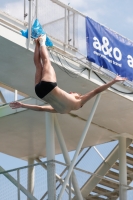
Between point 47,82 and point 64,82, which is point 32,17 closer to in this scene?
point 64,82

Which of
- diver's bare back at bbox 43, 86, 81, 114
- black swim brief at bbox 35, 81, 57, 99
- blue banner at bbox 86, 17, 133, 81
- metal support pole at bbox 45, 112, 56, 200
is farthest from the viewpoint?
metal support pole at bbox 45, 112, 56, 200

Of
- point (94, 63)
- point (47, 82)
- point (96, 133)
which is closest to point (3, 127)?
point (96, 133)

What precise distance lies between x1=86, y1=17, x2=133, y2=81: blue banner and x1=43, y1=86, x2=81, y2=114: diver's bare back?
22.3ft

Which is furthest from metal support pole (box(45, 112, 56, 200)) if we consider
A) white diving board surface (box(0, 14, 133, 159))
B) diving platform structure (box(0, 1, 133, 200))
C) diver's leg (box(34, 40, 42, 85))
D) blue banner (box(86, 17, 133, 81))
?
diver's leg (box(34, 40, 42, 85))

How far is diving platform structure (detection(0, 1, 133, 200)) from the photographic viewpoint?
18.3 m

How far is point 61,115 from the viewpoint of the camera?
73.0ft

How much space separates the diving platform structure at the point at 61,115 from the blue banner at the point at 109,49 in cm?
44

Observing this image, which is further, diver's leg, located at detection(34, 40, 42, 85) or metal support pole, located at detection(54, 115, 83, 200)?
metal support pole, located at detection(54, 115, 83, 200)

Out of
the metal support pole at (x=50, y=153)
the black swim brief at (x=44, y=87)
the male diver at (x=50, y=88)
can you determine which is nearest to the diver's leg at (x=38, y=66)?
the male diver at (x=50, y=88)

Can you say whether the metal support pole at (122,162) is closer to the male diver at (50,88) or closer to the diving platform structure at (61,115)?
the diving platform structure at (61,115)

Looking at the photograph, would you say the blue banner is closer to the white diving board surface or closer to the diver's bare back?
the white diving board surface

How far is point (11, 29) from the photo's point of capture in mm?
17266

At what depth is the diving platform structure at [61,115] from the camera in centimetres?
1834

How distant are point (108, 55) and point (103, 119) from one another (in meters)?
4.09
